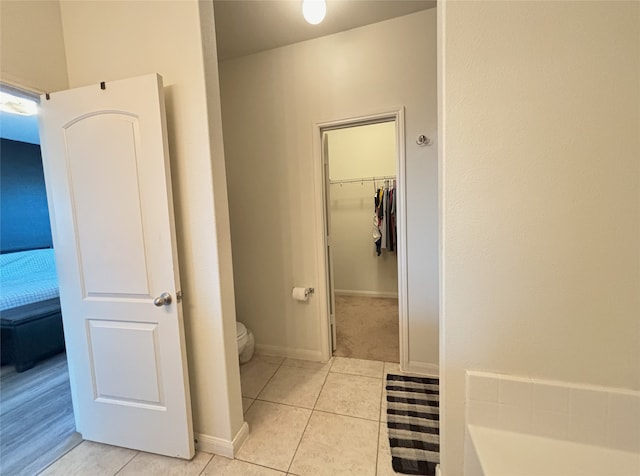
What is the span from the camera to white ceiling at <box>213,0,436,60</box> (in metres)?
1.75

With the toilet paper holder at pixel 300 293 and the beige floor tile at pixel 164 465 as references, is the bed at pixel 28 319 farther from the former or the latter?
the toilet paper holder at pixel 300 293

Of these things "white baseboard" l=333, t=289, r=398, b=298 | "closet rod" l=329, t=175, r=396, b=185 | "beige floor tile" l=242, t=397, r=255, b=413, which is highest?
"closet rod" l=329, t=175, r=396, b=185

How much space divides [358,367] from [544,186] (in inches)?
74.3

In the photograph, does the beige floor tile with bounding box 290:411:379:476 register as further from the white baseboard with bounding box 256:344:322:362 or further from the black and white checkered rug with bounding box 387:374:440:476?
the white baseboard with bounding box 256:344:322:362

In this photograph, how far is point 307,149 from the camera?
2.15 metres

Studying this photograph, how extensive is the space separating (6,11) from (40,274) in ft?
11.2

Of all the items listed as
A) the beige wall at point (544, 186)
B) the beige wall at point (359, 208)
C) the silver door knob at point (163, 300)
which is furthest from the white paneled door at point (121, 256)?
the beige wall at point (359, 208)

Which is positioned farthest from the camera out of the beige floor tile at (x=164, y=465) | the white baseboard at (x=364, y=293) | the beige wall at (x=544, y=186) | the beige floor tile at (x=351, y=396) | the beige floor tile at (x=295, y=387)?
the white baseboard at (x=364, y=293)

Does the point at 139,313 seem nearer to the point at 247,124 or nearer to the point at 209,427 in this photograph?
the point at 209,427

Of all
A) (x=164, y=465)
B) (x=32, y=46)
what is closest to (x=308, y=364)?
(x=164, y=465)

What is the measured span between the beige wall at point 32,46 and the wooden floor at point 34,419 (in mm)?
1982

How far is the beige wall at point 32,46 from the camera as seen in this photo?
4.04ft

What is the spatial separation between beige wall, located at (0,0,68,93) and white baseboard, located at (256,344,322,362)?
2.34m

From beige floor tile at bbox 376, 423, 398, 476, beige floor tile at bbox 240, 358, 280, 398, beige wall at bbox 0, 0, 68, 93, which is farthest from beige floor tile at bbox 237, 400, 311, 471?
beige wall at bbox 0, 0, 68, 93
